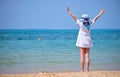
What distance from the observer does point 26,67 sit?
34.4 ft

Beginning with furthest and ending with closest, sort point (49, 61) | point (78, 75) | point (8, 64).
Result: 1. point (49, 61)
2. point (8, 64)
3. point (78, 75)

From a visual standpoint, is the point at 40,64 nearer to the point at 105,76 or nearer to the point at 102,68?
the point at 102,68

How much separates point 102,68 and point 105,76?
348cm

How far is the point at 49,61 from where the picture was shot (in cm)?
1184

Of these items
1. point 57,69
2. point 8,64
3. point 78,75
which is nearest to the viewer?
point 78,75

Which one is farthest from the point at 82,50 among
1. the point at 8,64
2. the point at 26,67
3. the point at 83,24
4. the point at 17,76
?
the point at 8,64

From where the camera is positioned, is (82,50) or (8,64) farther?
(8,64)

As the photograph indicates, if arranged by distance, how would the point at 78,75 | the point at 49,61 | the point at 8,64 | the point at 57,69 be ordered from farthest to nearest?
the point at 49,61 < the point at 8,64 < the point at 57,69 < the point at 78,75

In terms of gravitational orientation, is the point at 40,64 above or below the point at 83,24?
below

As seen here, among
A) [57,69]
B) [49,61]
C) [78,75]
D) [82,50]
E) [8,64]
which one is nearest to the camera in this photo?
[78,75]

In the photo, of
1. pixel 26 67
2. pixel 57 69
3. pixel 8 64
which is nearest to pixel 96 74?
pixel 57 69

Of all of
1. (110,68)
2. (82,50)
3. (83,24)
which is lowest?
(110,68)

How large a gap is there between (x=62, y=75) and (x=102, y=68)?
357cm

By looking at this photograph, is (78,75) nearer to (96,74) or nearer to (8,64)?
(96,74)
